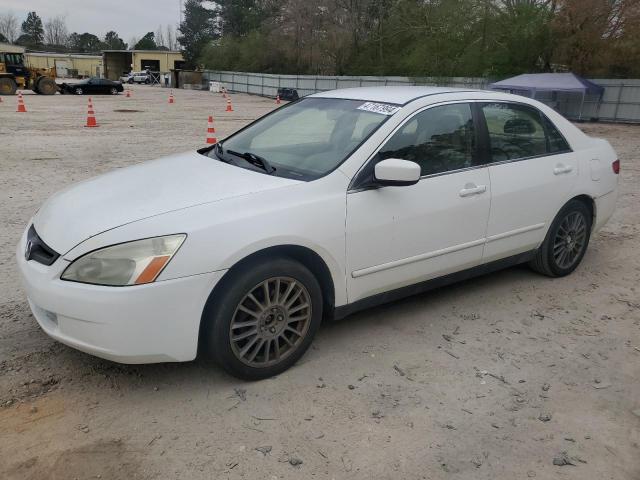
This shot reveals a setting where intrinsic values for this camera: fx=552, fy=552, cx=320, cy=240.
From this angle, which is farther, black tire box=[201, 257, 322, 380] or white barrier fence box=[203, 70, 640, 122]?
white barrier fence box=[203, 70, 640, 122]

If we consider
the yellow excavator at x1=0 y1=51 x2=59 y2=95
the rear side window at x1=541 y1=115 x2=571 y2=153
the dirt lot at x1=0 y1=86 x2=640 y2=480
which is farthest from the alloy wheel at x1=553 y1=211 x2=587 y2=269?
the yellow excavator at x1=0 y1=51 x2=59 y2=95

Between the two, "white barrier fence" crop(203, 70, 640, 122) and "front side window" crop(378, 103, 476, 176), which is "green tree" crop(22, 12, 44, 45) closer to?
"white barrier fence" crop(203, 70, 640, 122)

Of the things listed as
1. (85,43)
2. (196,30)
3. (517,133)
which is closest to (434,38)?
(517,133)

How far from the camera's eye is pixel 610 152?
4977 mm

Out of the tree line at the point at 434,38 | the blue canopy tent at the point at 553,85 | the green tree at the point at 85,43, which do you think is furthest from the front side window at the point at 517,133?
the green tree at the point at 85,43

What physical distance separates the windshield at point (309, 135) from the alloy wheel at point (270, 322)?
70cm

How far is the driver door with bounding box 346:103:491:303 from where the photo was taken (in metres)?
3.32

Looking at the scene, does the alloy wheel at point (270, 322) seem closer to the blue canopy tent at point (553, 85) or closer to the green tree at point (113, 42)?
the blue canopy tent at point (553, 85)

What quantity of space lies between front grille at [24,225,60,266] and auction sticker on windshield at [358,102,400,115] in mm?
2144

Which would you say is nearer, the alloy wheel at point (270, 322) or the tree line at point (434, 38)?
the alloy wheel at point (270, 322)

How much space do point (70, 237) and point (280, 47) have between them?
53364 millimetres

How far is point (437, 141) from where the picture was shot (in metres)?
3.77

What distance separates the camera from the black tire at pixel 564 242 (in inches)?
179

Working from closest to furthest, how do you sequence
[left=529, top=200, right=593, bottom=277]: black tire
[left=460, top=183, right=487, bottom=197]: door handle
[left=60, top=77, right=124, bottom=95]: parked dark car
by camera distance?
1. [left=460, top=183, right=487, bottom=197]: door handle
2. [left=529, top=200, right=593, bottom=277]: black tire
3. [left=60, top=77, right=124, bottom=95]: parked dark car
